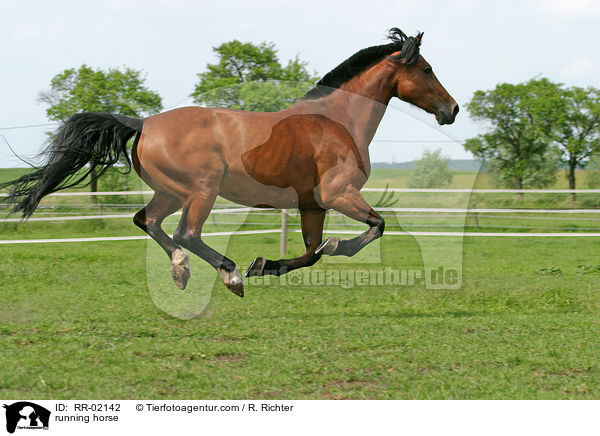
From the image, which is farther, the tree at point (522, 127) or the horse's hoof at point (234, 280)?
the tree at point (522, 127)

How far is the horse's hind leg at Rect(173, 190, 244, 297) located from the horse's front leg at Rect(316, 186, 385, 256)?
64 cm

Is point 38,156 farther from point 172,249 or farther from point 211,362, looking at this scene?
point 211,362

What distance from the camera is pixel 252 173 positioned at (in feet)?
12.0

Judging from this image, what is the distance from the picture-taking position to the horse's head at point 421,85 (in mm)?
4055

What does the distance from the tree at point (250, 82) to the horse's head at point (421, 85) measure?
650 mm

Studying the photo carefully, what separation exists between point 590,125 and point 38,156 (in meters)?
15.6

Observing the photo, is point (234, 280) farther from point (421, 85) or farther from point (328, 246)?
point (421, 85)

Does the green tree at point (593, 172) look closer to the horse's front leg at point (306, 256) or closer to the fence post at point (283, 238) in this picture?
the fence post at point (283, 238)

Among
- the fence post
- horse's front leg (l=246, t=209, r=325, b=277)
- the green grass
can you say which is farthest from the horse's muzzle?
the fence post

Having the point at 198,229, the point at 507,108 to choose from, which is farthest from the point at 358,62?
the point at 507,108

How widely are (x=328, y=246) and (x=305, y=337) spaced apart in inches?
54.6

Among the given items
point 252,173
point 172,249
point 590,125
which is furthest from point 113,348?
point 590,125

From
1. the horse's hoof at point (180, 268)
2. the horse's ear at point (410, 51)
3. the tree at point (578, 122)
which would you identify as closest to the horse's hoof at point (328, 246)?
the horse's hoof at point (180, 268)

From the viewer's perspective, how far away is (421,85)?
4.09 meters
